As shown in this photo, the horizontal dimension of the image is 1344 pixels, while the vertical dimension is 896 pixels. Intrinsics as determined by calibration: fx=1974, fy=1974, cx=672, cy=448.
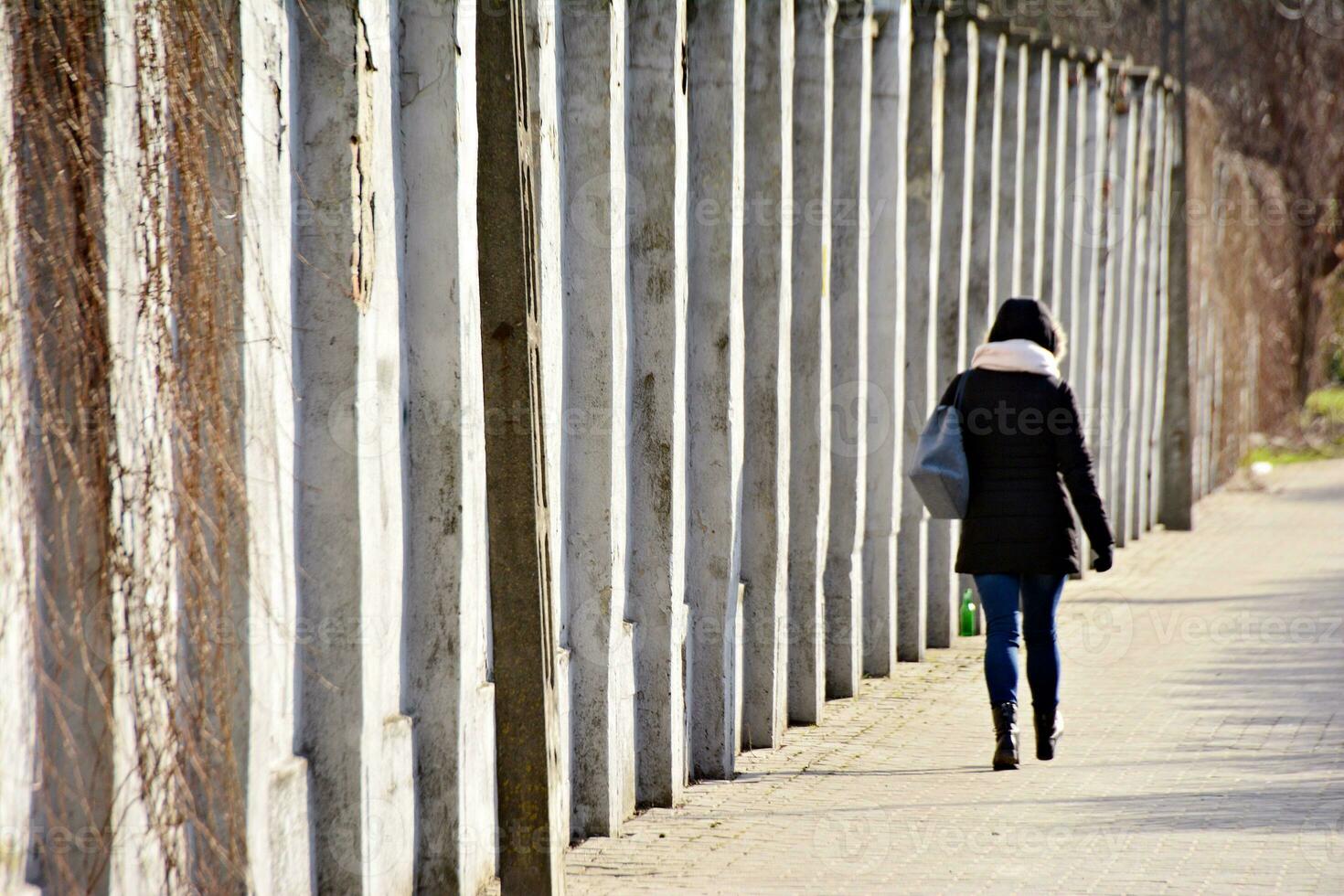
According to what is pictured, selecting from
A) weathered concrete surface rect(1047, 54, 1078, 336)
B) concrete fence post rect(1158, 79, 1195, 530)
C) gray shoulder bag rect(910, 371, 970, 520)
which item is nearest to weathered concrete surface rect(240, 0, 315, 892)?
gray shoulder bag rect(910, 371, 970, 520)

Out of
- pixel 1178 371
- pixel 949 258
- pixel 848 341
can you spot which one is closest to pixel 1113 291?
pixel 1178 371

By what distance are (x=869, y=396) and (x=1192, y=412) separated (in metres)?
10.2

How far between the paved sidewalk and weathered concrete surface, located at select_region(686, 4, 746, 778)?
34 cm

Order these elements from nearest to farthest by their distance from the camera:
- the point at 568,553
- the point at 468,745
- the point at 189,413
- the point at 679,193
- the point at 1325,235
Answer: the point at 189,413
the point at 468,745
the point at 568,553
the point at 679,193
the point at 1325,235

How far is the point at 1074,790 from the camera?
294 inches

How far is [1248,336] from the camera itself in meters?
23.2

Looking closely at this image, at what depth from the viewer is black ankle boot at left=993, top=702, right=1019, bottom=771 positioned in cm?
789

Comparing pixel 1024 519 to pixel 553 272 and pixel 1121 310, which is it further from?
pixel 1121 310

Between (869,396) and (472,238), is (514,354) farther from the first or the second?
(869,396)

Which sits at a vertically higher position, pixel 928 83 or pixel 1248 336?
pixel 928 83

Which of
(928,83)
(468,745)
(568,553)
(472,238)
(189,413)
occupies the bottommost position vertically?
(468,745)

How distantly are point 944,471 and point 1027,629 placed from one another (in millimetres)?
736

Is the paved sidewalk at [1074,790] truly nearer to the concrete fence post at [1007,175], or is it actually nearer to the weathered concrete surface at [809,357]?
the weathered concrete surface at [809,357]

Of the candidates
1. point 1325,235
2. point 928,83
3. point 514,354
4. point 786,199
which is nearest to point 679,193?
point 786,199
